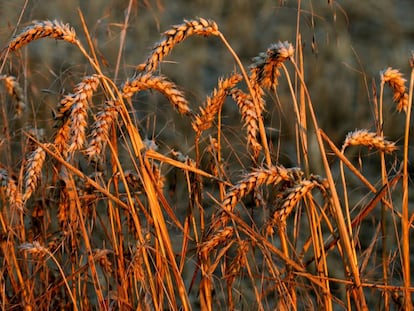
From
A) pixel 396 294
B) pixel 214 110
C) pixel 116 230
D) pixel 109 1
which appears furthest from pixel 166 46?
pixel 109 1

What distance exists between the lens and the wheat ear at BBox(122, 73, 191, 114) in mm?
1269

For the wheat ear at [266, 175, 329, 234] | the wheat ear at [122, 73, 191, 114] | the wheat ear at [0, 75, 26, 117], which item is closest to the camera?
the wheat ear at [266, 175, 329, 234]

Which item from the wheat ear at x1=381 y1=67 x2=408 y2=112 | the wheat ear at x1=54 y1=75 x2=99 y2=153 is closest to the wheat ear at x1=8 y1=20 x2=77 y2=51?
the wheat ear at x1=54 y1=75 x2=99 y2=153

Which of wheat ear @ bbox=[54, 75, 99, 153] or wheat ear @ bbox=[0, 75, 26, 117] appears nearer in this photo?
wheat ear @ bbox=[54, 75, 99, 153]

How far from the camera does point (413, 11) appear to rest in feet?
8.19

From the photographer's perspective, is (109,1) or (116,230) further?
(109,1)

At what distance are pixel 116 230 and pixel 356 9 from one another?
1253 millimetres

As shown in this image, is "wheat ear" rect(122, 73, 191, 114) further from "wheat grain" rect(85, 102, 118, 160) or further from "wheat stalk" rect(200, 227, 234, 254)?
"wheat stalk" rect(200, 227, 234, 254)

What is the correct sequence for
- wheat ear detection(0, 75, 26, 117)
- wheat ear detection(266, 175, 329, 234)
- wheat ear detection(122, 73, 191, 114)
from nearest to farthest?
wheat ear detection(266, 175, 329, 234) < wheat ear detection(122, 73, 191, 114) < wheat ear detection(0, 75, 26, 117)

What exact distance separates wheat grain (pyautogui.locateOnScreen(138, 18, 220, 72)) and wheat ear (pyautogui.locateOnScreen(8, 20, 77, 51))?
10 cm

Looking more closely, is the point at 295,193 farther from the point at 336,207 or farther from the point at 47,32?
the point at 47,32

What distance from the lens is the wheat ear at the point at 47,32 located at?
1209mm

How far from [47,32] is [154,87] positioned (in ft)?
0.54

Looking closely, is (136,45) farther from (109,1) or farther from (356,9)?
(356,9)
